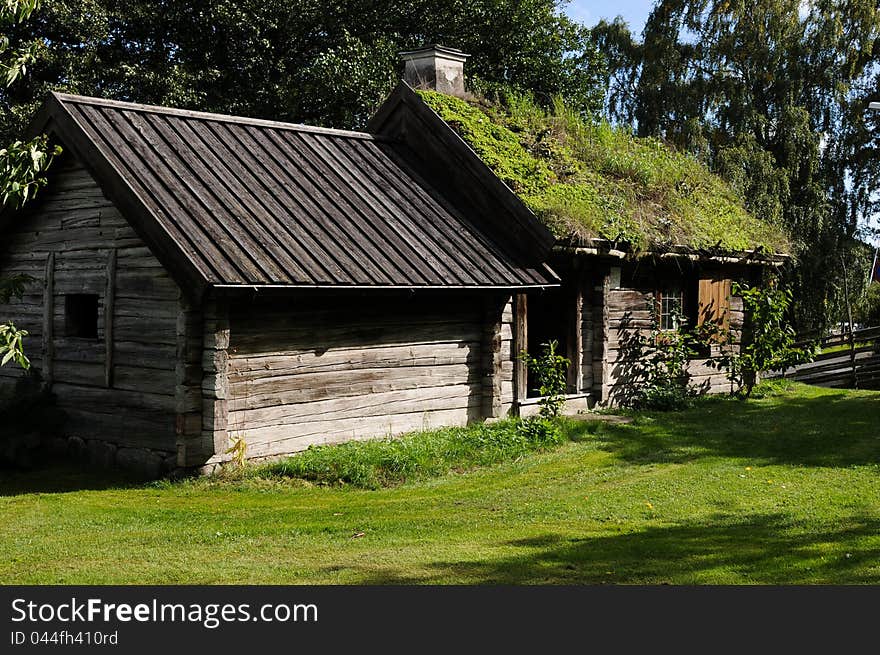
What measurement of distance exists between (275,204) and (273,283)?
83.1 inches

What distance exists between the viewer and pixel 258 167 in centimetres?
1311

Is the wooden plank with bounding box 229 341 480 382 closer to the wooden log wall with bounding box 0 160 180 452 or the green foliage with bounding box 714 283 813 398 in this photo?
the wooden log wall with bounding box 0 160 180 452

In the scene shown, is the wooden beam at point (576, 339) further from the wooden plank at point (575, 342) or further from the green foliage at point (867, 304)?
the green foliage at point (867, 304)

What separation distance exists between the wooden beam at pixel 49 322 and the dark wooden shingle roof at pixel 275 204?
6.01 feet

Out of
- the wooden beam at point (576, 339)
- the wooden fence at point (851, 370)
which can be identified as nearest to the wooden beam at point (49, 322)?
the wooden beam at point (576, 339)

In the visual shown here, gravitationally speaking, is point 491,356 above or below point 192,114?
below

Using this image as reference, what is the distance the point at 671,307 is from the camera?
17578 millimetres

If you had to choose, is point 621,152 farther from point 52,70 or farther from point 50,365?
point 52,70

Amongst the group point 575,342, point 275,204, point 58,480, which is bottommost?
point 58,480

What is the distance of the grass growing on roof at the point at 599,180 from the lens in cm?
1499

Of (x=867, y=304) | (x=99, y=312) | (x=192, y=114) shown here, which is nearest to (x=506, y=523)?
(x=99, y=312)

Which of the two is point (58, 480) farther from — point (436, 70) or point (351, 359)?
point (436, 70)

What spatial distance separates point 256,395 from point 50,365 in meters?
3.49

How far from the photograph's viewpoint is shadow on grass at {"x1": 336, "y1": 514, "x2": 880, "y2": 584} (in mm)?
6867
